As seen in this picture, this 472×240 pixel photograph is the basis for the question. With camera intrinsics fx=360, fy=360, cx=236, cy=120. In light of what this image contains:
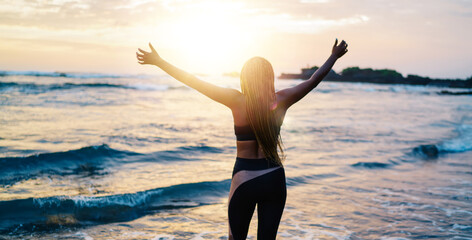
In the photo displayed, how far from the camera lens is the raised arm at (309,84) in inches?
114

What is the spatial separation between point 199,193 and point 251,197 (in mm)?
4935

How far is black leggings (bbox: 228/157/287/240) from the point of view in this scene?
→ 9.36 ft

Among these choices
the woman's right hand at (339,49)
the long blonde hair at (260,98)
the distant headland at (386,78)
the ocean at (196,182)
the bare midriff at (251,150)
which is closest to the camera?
the long blonde hair at (260,98)

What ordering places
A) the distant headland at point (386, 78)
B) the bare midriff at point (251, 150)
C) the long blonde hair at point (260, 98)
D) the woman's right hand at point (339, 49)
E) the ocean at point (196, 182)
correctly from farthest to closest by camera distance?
1. the distant headland at point (386, 78)
2. the ocean at point (196, 182)
3. the woman's right hand at point (339, 49)
4. the bare midriff at point (251, 150)
5. the long blonde hair at point (260, 98)

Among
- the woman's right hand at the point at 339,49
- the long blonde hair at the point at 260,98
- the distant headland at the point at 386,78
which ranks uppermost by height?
the distant headland at the point at 386,78

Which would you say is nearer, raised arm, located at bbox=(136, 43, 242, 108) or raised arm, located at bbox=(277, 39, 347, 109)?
raised arm, located at bbox=(136, 43, 242, 108)

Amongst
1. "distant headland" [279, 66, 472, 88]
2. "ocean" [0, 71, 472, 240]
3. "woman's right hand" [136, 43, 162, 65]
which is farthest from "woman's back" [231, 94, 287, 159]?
"distant headland" [279, 66, 472, 88]

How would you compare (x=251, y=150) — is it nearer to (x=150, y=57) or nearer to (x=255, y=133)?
(x=255, y=133)

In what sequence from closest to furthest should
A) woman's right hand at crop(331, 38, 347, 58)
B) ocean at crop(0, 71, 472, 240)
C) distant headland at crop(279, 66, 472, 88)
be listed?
woman's right hand at crop(331, 38, 347, 58)
ocean at crop(0, 71, 472, 240)
distant headland at crop(279, 66, 472, 88)

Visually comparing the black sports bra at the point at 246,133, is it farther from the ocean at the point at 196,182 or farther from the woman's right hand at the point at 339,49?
the ocean at the point at 196,182

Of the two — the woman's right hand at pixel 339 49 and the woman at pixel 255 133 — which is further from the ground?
the woman's right hand at pixel 339 49

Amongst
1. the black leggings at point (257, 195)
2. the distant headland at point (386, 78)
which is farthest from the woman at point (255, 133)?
the distant headland at point (386, 78)

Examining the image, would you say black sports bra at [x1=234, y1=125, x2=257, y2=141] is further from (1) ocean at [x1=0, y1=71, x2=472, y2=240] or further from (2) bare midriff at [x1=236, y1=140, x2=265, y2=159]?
(1) ocean at [x1=0, y1=71, x2=472, y2=240]

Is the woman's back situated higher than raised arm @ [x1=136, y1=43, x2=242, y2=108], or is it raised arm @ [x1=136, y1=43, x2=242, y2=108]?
raised arm @ [x1=136, y1=43, x2=242, y2=108]
